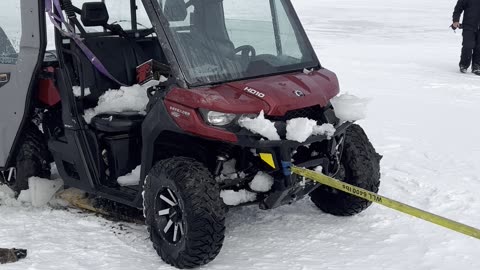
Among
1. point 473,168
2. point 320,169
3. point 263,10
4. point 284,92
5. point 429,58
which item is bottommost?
point 429,58

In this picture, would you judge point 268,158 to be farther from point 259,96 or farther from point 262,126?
point 259,96

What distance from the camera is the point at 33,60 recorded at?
484 centimetres

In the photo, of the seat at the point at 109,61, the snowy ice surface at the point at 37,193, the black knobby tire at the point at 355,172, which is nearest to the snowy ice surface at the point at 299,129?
the black knobby tire at the point at 355,172

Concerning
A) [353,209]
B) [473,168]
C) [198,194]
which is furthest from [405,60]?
[198,194]

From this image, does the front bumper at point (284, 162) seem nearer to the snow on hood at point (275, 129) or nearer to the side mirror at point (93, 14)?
the snow on hood at point (275, 129)

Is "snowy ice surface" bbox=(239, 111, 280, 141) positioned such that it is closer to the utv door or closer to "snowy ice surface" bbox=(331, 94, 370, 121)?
"snowy ice surface" bbox=(331, 94, 370, 121)

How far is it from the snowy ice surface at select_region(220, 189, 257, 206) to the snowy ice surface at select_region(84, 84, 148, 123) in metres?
0.93

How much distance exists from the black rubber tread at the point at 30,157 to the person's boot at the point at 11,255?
1173 mm

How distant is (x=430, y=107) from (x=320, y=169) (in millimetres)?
4896

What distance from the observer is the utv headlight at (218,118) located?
4.02m

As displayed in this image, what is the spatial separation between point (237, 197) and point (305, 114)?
662mm

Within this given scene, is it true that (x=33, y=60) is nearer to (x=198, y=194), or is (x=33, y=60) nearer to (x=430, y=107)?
(x=198, y=194)

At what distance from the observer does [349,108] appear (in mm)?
4406

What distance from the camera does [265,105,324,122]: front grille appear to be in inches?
163
